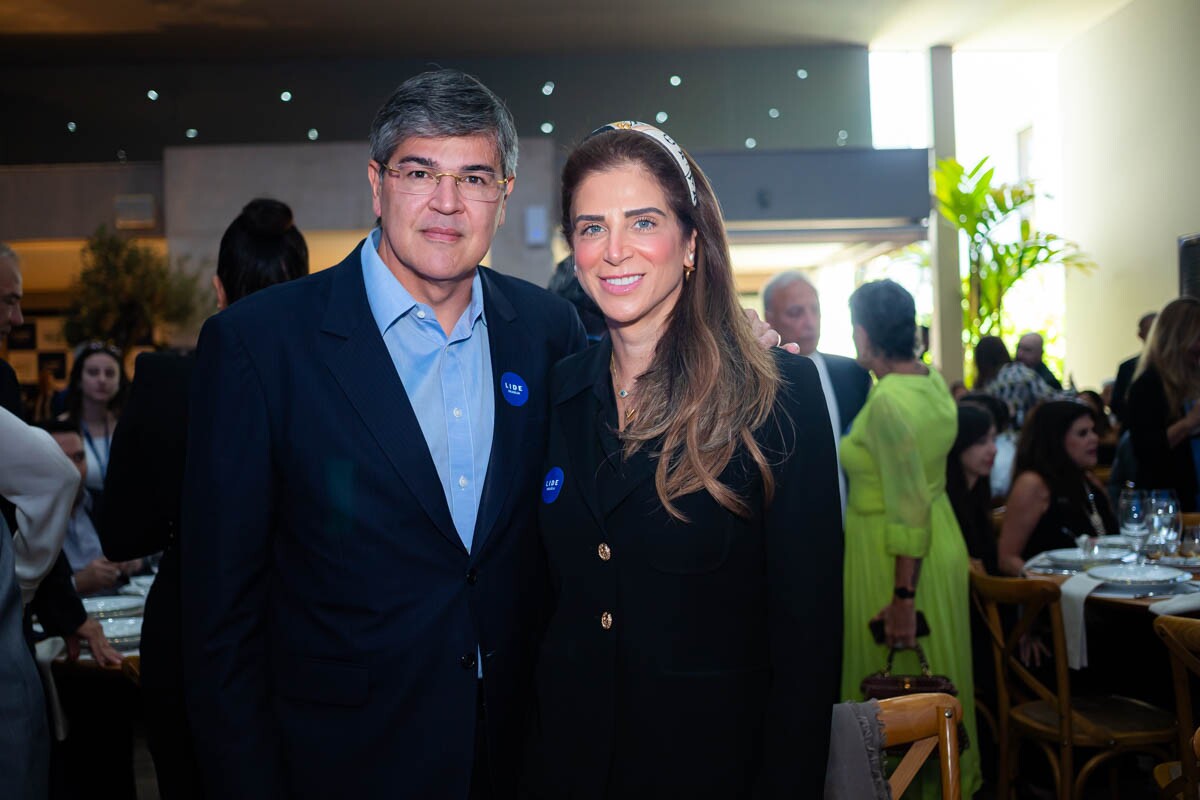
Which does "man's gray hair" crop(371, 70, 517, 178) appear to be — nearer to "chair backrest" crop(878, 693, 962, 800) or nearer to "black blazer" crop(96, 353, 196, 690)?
"black blazer" crop(96, 353, 196, 690)

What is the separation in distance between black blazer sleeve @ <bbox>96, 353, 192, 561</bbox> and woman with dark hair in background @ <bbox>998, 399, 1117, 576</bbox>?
3.33m

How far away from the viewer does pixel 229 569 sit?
1.62 metres

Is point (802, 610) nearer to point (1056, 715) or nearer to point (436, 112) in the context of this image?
point (436, 112)

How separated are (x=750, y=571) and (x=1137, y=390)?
4182 millimetres

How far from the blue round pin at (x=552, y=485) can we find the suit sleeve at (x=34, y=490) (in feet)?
3.85

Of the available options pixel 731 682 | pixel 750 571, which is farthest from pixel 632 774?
pixel 750 571

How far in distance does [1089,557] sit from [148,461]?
136 inches

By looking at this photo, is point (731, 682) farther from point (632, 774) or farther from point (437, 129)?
point (437, 129)

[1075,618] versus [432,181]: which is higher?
[432,181]

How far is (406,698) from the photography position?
1659 millimetres

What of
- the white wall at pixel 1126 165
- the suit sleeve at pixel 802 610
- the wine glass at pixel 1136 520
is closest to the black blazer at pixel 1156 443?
the wine glass at pixel 1136 520

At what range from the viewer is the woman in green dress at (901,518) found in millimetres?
3656

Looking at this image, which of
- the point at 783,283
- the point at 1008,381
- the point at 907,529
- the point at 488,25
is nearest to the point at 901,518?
the point at 907,529

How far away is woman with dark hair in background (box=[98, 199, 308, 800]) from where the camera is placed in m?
2.18
